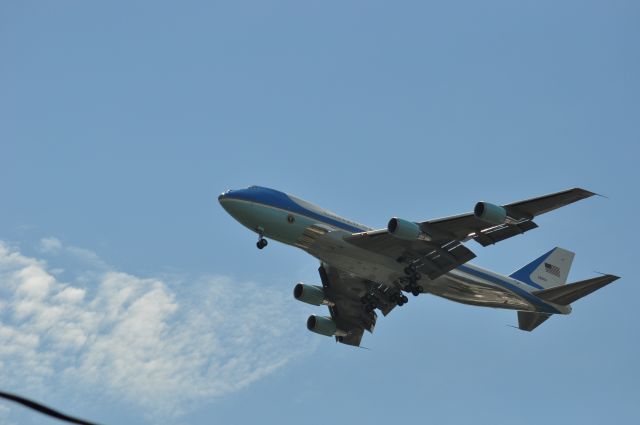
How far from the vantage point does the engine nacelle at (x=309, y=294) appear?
4756 cm

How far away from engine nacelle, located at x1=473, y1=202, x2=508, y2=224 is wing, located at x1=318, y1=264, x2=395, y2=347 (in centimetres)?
1248

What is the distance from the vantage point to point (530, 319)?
46000 mm

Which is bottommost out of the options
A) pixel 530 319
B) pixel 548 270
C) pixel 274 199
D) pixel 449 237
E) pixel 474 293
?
pixel 530 319

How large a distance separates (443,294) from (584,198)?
1289 centimetres

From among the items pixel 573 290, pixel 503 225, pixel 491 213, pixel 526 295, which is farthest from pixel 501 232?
pixel 526 295

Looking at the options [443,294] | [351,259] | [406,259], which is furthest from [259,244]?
[443,294]

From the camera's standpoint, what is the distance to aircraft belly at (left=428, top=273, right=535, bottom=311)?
140 ft

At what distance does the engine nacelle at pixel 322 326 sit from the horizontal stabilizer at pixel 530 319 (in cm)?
1202

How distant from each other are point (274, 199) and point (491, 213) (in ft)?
37.5

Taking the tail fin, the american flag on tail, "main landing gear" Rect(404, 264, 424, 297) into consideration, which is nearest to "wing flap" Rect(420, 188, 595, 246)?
"main landing gear" Rect(404, 264, 424, 297)

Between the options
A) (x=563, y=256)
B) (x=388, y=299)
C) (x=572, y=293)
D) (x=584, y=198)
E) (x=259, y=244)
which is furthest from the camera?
(x=563, y=256)

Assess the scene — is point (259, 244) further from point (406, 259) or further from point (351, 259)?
point (406, 259)

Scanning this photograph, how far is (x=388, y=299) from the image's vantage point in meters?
46.0

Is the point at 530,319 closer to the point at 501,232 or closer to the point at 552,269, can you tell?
the point at 552,269
